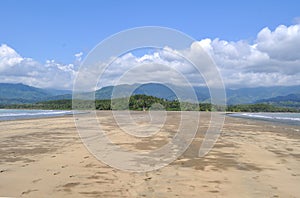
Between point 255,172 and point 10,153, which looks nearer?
point 255,172

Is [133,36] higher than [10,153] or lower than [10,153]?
higher

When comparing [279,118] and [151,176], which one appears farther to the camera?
[279,118]

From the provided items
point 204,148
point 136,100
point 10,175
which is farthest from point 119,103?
point 10,175

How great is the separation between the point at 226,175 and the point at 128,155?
16.4 feet

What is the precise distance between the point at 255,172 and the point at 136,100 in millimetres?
96910

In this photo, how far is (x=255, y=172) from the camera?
11.4m

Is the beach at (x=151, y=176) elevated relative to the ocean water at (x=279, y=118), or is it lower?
lower

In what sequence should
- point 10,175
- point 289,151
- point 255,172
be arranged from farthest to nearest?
point 289,151 → point 255,172 → point 10,175

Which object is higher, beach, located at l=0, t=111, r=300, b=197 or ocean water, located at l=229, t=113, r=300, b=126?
ocean water, located at l=229, t=113, r=300, b=126

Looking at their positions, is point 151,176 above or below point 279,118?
below

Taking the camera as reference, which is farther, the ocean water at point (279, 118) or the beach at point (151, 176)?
the ocean water at point (279, 118)

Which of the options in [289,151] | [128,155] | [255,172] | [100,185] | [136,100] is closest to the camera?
[100,185]

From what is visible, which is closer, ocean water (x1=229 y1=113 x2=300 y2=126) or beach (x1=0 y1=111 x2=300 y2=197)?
beach (x1=0 y1=111 x2=300 y2=197)

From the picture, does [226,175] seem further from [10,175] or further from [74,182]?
[10,175]
